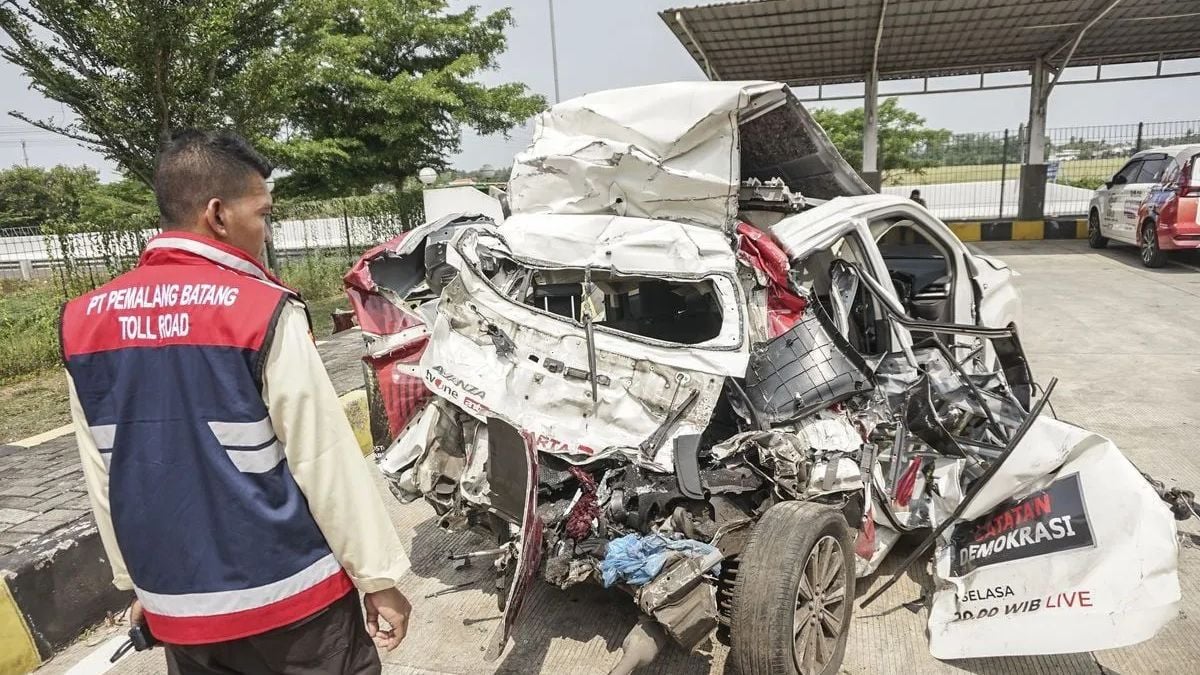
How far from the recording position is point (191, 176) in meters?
1.62

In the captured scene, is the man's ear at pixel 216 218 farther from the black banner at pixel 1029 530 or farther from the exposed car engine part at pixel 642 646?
the black banner at pixel 1029 530

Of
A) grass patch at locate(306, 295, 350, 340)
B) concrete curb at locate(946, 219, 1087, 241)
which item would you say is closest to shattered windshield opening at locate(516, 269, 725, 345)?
grass patch at locate(306, 295, 350, 340)

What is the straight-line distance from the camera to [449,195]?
1290cm

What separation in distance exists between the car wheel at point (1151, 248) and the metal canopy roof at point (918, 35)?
13.0 ft

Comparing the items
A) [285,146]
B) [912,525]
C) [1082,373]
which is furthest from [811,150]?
[285,146]

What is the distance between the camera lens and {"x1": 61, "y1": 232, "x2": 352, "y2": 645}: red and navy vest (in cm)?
148

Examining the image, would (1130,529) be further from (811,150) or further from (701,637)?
(811,150)

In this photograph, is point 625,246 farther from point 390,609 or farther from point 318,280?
point 318,280

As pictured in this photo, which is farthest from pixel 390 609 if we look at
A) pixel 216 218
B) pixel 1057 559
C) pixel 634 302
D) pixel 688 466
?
pixel 634 302

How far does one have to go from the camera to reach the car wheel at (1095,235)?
1377 centimetres

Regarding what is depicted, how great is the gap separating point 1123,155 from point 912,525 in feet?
64.1

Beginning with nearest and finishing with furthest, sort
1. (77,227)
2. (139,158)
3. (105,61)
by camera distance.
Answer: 1. (105,61)
2. (139,158)
3. (77,227)

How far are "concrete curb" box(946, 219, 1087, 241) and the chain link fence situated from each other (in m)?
1.44

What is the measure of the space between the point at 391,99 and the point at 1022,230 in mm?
14551
